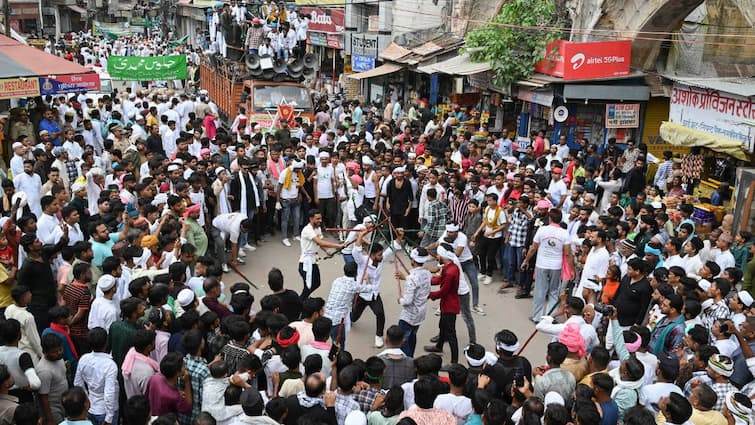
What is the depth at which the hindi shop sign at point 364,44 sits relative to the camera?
25.2 meters

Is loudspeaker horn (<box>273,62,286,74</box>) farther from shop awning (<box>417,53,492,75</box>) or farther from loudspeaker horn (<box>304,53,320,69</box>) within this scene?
shop awning (<box>417,53,492,75</box>)

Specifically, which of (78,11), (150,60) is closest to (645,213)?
(150,60)

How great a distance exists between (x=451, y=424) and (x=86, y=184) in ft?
22.6

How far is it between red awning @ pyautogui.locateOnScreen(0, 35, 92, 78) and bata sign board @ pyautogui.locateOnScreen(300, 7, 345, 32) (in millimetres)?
14301

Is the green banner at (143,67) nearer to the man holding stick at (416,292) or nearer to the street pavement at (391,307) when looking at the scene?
the street pavement at (391,307)

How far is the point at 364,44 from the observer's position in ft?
83.7

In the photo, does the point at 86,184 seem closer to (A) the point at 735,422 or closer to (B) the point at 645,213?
(B) the point at 645,213

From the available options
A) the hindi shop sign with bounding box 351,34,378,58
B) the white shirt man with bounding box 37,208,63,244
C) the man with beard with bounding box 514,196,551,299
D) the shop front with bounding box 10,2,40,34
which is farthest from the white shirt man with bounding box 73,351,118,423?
the shop front with bounding box 10,2,40,34

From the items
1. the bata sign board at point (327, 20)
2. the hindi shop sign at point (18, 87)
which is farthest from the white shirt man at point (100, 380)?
the bata sign board at point (327, 20)

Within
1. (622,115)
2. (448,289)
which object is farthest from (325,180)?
(622,115)

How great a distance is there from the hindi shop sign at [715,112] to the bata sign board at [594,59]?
1.47 m

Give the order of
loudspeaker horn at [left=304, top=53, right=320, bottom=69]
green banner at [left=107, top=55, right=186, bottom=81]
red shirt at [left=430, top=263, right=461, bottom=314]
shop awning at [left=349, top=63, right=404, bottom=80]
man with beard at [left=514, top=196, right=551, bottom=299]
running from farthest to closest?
shop awning at [left=349, top=63, right=404, bottom=80], green banner at [left=107, top=55, right=186, bottom=81], loudspeaker horn at [left=304, top=53, right=320, bottom=69], man with beard at [left=514, top=196, right=551, bottom=299], red shirt at [left=430, top=263, right=461, bottom=314]

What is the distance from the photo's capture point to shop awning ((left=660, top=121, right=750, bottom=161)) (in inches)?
463

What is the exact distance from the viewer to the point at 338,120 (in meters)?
20.1
